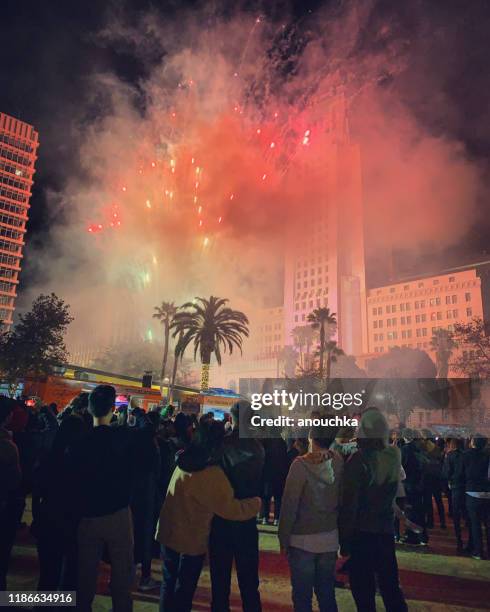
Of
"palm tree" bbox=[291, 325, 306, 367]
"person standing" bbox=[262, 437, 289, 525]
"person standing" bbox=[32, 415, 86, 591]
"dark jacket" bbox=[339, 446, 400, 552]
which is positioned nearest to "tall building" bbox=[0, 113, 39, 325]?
"palm tree" bbox=[291, 325, 306, 367]

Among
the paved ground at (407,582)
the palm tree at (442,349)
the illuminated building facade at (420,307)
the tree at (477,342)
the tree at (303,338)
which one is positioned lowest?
the paved ground at (407,582)

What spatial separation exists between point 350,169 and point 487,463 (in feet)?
425

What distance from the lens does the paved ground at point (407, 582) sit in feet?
16.6

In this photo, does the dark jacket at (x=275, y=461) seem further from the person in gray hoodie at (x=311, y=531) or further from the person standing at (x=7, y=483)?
the person standing at (x=7, y=483)

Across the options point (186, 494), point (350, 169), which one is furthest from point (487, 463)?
point (350, 169)

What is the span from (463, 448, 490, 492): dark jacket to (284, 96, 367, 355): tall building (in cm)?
10438

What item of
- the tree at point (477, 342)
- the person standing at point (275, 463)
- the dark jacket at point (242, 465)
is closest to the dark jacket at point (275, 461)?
the person standing at point (275, 463)

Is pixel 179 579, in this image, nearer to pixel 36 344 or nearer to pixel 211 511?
pixel 211 511

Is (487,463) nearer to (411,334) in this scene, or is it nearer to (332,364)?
(332,364)

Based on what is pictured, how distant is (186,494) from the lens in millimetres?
3539

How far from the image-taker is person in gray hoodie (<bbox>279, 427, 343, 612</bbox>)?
3.70 meters

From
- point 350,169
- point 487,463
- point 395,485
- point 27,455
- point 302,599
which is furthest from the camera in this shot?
point 350,169

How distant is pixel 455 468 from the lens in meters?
8.81

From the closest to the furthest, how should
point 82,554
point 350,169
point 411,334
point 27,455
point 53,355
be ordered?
1. point 82,554
2. point 27,455
3. point 53,355
4. point 411,334
5. point 350,169
